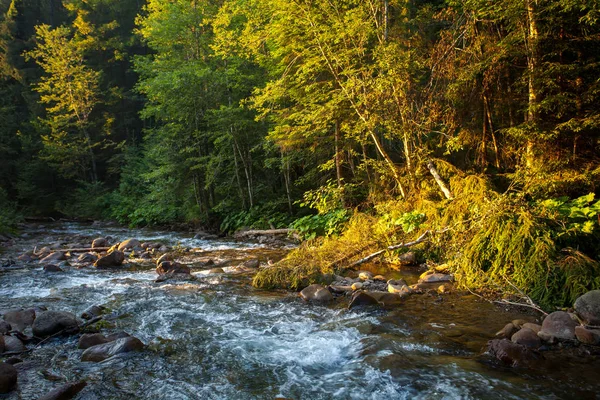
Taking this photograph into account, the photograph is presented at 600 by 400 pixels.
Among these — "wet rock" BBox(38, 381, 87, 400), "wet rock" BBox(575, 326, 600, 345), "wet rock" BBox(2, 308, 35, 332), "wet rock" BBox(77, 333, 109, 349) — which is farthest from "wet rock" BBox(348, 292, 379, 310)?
"wet rock" BBox(2, 308, 35, 332)

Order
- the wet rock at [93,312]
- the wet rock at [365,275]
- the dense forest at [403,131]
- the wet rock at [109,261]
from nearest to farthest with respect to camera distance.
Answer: the wet rock at [93,312] → the dense forest at [403,131] → the wet rock at [365,275] → the wet rock at [109,261]

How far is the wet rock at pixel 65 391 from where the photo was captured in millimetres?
3602

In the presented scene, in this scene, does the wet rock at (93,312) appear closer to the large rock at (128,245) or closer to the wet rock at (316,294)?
the wet rock at (316,294)

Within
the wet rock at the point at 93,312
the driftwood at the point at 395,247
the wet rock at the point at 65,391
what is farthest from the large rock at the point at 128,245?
the wet rock at the point at 65,391

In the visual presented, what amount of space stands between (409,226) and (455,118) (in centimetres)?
308

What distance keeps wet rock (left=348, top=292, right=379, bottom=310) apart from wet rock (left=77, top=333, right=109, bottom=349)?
11.6ft

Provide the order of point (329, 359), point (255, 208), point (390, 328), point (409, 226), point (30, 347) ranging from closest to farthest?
point (329, 359), point (30, 347), point (390, 328), point (409, 226), point (255, 208)

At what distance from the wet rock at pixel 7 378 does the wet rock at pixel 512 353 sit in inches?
197

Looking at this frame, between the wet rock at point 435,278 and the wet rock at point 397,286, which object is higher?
the wet rock at point 397,286

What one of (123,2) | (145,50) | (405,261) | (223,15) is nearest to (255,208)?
(223,15)

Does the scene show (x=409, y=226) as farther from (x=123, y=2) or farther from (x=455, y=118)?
(x=123, y=2)

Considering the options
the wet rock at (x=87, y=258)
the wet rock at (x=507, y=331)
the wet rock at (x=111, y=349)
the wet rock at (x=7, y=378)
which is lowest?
the wet rock at (x=87, y=258)

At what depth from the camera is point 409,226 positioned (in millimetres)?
8586

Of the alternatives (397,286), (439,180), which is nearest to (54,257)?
(397,286)
